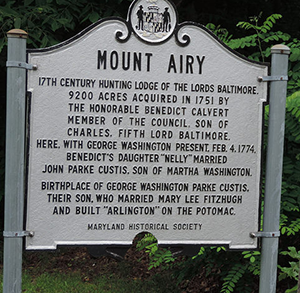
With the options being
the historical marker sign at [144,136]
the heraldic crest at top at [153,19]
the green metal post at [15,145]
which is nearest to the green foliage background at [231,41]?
the historical marker sign at [144,136]

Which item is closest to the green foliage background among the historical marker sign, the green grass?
the green grass

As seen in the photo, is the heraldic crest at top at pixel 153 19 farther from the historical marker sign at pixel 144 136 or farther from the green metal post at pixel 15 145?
the green metal post at pixel 15 145

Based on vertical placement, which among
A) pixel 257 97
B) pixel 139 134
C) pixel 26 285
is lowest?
pixel 26 285

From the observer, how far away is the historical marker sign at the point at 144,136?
335 cm

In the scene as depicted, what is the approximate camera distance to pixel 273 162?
361 centimetres

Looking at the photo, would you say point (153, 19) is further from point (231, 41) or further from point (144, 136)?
point (231, 41)

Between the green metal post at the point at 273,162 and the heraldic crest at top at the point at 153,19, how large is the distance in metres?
0.79

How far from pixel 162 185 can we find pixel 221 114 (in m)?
0.65

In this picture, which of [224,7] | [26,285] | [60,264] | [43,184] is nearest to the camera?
[43,184]

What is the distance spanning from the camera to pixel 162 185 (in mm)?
3463

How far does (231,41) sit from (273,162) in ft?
6.80

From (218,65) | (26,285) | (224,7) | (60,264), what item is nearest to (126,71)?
(218,65)

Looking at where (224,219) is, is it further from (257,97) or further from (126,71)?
(126,71)

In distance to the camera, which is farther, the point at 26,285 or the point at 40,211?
the point at 26,285
